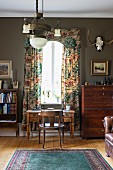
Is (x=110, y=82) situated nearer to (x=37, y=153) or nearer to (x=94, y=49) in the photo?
(x=94, y=49)

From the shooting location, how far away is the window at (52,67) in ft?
25.7

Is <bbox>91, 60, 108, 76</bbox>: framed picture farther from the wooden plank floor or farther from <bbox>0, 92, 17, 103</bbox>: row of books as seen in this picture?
<bbox>0, 92, 17, 103</bbox>: row of books

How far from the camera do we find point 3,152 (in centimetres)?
575

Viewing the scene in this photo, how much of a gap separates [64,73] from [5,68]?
1602 millimetres

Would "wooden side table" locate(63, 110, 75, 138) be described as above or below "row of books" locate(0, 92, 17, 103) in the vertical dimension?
below

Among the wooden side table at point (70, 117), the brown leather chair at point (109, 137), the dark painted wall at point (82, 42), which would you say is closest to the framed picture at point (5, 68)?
the dark painted wall at point (82, 42)

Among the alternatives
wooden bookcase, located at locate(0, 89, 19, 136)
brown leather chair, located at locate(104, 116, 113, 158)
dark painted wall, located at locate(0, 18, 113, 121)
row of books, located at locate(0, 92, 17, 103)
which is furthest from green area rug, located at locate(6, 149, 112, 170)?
dark painted wall, located at locate(0, 18, 113, 121)

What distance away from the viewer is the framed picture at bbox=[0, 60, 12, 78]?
7725 millimetres

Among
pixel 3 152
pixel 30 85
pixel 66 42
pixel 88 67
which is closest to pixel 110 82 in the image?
pixel 88 67

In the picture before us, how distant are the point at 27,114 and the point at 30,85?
0.94m

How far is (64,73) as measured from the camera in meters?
7.65

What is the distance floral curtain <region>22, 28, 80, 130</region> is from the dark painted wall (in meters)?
0.19

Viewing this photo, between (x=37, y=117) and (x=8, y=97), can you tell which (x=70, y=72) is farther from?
(x=8, y=97)

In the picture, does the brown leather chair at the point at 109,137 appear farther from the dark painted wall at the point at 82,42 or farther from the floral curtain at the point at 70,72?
the dark painted wall at the point at 82,42
